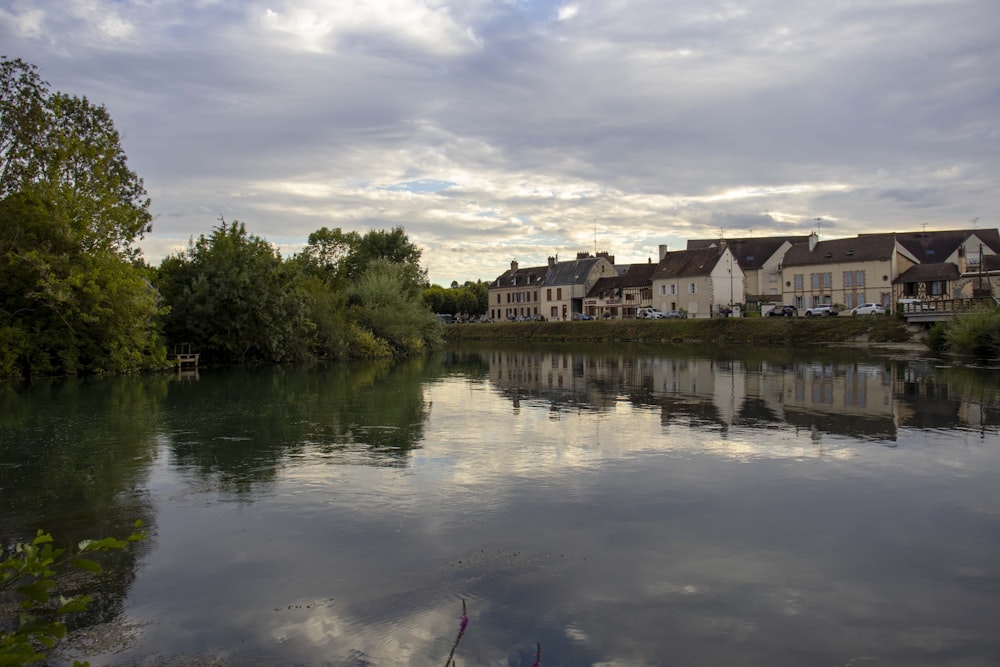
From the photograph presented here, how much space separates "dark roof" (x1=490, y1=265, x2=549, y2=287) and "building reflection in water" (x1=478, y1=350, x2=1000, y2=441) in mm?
60261

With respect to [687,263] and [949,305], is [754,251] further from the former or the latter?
[949,305]

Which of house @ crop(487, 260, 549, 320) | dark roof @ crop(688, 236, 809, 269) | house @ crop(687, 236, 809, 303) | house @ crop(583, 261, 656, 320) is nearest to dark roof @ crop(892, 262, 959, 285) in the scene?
house @ crop(687, 236, 809, 303)

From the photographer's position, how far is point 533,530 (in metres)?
9.53

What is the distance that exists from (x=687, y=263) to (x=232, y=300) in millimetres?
51489

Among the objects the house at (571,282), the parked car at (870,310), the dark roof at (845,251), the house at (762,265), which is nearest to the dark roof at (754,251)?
the house at (762,265)

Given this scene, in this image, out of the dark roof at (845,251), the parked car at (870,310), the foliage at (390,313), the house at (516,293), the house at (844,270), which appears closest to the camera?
the foliage at (390,313)

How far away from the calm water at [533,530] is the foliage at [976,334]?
21.9 meters

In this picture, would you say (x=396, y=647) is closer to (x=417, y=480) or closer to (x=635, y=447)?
(x=417, y=480)

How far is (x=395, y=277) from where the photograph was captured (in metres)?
60.6

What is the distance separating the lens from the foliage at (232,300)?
1679 inches

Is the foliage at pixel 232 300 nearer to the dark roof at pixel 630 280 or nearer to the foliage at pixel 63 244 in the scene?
the foliage at pixel 63 244

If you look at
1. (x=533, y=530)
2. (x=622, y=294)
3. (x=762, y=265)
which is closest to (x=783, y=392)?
(x=533, y=530)

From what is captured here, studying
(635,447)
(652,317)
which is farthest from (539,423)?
(652,317)

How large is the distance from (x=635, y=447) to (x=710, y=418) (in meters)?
4.73
